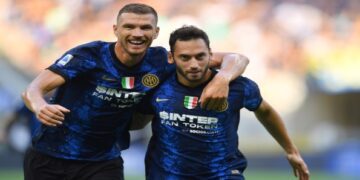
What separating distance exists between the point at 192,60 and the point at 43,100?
113 cm

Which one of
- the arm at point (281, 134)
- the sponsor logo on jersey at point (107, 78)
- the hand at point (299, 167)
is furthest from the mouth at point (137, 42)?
the hand at point (299, 167)

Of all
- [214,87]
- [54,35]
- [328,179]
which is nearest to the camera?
[214,87]

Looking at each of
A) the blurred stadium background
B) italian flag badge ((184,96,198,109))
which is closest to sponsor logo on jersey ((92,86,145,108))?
italian flag badge ((184,96,198,109))

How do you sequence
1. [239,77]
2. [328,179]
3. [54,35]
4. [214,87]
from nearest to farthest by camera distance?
[214,87], [239,77], [328,179], [54,35]

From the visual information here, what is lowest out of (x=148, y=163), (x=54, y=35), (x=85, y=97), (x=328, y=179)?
(x=328, y=179)

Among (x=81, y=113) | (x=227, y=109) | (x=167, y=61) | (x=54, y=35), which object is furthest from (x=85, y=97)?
(x=54, y=35)

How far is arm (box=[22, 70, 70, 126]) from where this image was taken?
18.1 ft

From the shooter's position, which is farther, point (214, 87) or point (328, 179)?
point (328, 179)

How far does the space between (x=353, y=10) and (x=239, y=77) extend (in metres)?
12.9

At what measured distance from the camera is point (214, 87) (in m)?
6.05

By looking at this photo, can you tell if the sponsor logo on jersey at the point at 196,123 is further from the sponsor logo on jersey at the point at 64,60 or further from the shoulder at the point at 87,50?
the sponsor logo on jersey at the point at 64,60

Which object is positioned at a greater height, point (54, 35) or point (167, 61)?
point (167, 61)

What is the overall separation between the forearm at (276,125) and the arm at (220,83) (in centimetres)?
44

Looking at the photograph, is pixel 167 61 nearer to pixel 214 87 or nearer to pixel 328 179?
pixel 214 87
